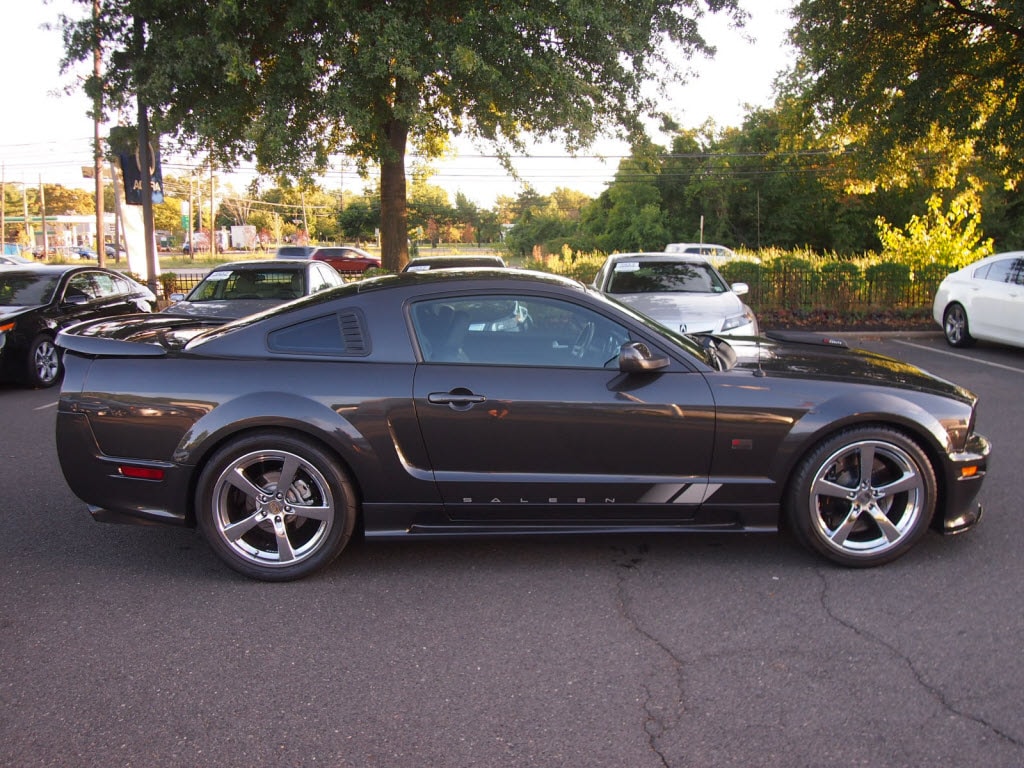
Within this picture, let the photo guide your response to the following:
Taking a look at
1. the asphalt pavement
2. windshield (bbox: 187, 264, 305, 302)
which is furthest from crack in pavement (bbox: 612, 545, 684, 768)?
windshield (bbox: 187, 264, 305, 302)

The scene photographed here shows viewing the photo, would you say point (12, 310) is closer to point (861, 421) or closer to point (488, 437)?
point (488, 437)

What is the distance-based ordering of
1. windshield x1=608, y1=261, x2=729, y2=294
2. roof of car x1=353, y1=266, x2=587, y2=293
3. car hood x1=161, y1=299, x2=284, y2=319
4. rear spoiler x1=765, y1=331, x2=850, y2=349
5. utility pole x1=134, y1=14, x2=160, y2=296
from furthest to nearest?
utility pole x1=134, y1=14, x2=160, y2=296, windshield x1=608, y1=261, x2=729, y2=294, car hood x1=161, y1=299, x2=284, y2=319, rear spoiler x1=765, y1=331, x2=850, y2=349, roof of car x1=353, y1=266, x2=587, y2=293

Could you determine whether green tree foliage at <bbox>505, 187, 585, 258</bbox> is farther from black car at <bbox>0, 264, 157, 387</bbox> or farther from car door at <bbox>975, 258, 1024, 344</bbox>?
black car at <bbox>0, 264, 157, 387</bbox>

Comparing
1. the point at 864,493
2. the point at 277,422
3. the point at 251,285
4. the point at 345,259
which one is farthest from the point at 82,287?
the point at 345,259

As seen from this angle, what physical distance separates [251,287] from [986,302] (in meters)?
10.0

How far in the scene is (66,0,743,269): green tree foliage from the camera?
1239 centimetres

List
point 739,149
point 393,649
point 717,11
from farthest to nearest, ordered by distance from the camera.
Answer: point 739,149 → point 717,11 → point 393,649

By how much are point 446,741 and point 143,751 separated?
1.00 m

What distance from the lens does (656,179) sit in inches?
2228

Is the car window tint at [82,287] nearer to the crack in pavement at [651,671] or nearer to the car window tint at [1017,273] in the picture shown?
the crack in pavement at [651,671]

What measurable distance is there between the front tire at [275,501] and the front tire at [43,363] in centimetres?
654

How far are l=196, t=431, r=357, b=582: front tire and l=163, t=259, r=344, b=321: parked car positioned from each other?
583cm

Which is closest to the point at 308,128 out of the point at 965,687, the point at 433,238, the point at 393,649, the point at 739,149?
the point at 393,649

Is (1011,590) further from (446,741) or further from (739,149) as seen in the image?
(739,149)
